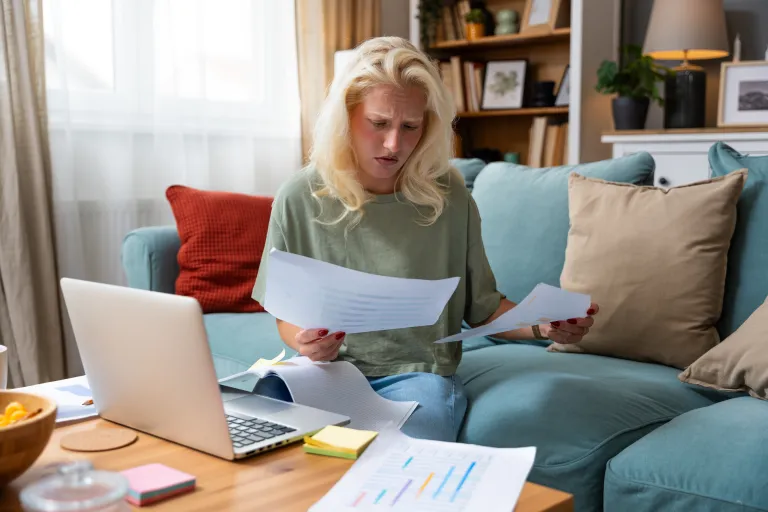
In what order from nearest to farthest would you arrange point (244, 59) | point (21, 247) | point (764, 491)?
point (764, 491) → point (21, 247) → point (244, 59)

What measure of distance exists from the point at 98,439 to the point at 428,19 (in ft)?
10.5

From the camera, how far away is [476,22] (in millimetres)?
3865

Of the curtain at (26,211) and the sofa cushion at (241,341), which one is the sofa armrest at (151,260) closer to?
the sofa cushion at (241,341)

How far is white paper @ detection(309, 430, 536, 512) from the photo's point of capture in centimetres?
81

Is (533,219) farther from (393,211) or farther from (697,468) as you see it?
(697,468)

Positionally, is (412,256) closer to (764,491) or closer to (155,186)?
(764,491)

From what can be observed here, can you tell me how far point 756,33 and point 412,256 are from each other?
2453mm

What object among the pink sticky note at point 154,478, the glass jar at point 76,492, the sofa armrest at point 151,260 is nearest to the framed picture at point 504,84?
the sofa armrest at point 151,260

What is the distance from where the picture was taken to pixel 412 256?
1570 mm

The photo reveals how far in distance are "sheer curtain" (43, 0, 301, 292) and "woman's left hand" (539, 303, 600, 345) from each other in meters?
1.85

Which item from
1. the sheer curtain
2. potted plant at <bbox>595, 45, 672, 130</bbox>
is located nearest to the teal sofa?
the sheer curtain

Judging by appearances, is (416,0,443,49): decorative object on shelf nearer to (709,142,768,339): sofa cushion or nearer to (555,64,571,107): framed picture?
(555,64,571,107): framed picture

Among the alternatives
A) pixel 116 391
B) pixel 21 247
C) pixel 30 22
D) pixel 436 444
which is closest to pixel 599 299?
pixel 436 444

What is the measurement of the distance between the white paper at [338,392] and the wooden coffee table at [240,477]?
0.21 meters
